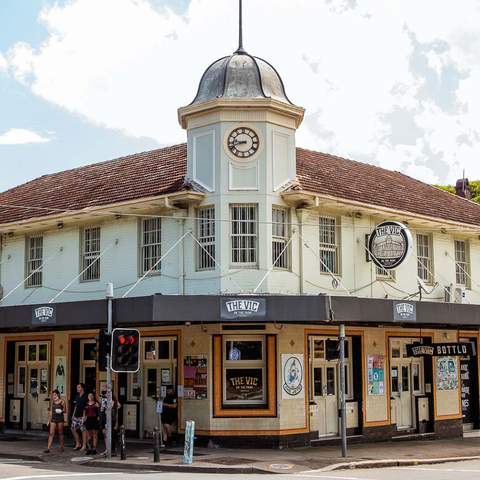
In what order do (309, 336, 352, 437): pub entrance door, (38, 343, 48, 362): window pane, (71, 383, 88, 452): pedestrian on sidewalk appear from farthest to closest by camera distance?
(38, 343, 48, 362): window pane
(309, 336, 352, 437): pub entrance door
(71, 383, 88, 452): pedestrian on sidewalk

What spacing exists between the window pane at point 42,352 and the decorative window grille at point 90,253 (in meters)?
3.20

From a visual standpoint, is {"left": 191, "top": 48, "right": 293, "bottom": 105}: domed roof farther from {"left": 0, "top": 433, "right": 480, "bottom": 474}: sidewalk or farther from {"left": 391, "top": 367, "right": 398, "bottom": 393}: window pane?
{"left": 0, "top": 433, "right": 480, "bottom": 474}: sidewalk

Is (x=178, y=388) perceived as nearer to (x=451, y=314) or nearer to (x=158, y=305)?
(x=158, y=305)

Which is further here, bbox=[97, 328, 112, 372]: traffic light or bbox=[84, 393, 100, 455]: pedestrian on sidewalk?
bbox=[84, 393, 100, 455]: pedestrian on sidewalk

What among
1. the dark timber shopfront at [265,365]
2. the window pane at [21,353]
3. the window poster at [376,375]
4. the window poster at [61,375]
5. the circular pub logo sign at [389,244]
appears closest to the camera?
the dark timber shopfront at [265,365]

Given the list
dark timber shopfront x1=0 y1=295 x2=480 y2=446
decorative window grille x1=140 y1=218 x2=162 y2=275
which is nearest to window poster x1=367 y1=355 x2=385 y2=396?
dark timber shopfront x1=0 y1=295 x2=480 y2=446

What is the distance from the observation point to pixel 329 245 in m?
23.5

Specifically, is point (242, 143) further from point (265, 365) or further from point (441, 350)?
point (441, 350)

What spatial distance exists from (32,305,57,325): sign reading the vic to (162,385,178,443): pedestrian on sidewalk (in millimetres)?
3534

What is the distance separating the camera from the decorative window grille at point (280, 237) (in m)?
22.1

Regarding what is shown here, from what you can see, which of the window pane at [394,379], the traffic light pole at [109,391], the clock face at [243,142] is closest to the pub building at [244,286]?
the clock face at [243,142]

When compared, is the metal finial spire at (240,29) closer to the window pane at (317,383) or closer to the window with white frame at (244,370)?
the window with white frame at (244,370)

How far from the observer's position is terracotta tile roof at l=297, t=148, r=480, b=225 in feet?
81.0

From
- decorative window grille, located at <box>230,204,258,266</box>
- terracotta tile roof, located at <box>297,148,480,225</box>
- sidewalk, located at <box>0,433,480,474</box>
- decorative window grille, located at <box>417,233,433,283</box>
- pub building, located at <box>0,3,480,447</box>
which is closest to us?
sidewalk, located at <box>0,433,480,474</box>
